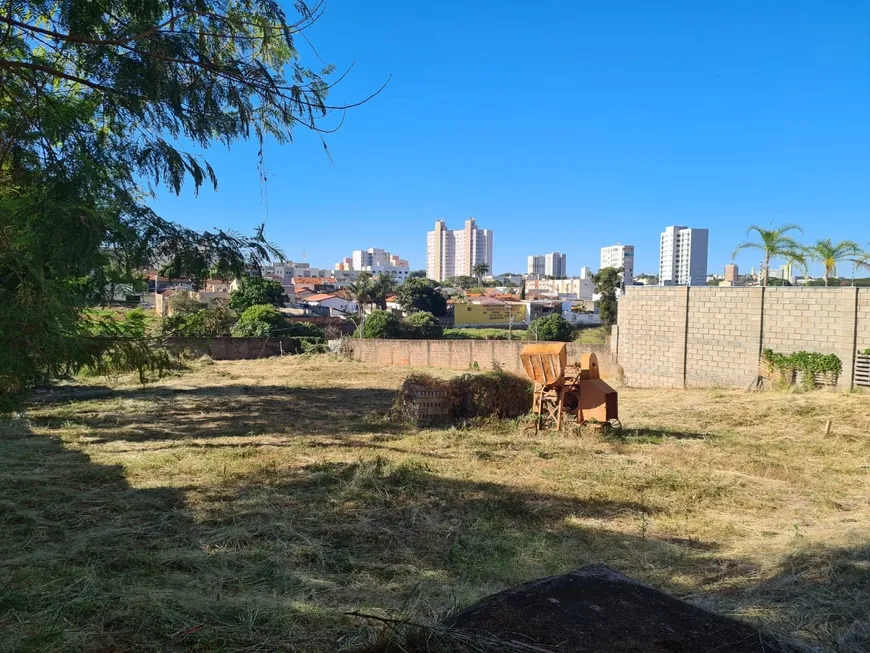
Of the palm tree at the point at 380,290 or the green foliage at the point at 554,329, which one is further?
the palm tree at the point at 380,290

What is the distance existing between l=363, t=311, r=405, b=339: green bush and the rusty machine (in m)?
28.8

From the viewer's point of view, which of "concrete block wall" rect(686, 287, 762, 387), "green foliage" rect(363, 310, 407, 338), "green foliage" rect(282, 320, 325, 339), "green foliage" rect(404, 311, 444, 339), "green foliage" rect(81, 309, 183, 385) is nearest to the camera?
"green foliage" rect(81, 309, 183, 385)

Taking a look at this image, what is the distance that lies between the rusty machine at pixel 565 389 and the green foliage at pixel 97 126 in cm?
685

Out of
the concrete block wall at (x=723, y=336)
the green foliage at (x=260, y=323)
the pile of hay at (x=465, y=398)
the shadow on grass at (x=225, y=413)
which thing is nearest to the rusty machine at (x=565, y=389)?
the pile of hay at (x=465, y=398)

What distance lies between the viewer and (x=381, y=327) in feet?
130

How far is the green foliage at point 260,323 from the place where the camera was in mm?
34031

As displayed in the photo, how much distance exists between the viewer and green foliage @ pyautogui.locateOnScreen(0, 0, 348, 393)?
11.9 feet

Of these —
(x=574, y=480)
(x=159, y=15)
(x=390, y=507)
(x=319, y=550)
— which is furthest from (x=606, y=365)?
(x=159, y=15)

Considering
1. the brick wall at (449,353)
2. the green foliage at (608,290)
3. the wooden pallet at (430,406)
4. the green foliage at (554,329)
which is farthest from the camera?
the green foliage at (608,290)

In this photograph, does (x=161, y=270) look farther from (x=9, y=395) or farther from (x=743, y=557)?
(x=743, y=557)

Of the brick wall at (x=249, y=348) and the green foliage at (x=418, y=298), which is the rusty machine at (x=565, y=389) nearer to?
the brick wall at (x=249, y=348)

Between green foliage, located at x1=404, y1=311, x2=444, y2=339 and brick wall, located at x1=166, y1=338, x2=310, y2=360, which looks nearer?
brick wall, located at x1=166, y1=338, x2=310, y2=360

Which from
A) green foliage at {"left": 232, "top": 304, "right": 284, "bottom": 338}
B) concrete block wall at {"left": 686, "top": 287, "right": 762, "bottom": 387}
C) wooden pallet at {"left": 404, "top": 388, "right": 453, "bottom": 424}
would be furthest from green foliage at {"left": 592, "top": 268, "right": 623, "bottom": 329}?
wooden pallet at {"left": 404, "top": 388, "right": 453, "bottom": 424}

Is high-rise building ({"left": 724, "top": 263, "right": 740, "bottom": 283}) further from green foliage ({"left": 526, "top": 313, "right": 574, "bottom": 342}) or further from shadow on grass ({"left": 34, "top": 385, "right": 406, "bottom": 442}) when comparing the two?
shadow on grass ({"left": 34, "top": 385, "right": 406, "bottom": 442})
